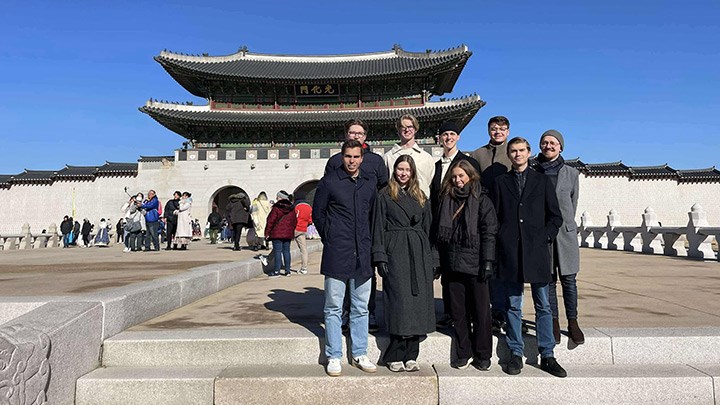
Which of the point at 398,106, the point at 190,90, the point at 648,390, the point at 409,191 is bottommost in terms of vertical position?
the point at 648,390

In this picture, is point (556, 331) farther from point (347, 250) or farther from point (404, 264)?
point (347, 250)

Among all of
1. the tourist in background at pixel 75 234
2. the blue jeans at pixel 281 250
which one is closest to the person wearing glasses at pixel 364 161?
the blue jeans at pixel 281 250

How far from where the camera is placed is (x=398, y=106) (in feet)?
86.6

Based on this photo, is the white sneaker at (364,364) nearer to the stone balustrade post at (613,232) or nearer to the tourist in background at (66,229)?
the stone balustrade post at (613,232)

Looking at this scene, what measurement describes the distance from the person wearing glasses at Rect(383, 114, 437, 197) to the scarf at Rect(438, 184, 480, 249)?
43 centimetres

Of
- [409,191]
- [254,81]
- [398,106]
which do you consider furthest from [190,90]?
[409,191]

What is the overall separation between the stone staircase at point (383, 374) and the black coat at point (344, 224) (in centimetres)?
67

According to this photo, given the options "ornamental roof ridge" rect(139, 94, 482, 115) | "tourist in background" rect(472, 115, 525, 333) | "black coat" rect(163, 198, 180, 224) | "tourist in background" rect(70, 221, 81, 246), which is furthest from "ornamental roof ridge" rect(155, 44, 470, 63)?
"tourist in background" rect(472, 115, 525, 333)

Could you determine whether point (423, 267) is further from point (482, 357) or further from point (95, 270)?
point (95, 270)

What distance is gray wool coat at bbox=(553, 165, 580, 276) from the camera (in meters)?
3.36

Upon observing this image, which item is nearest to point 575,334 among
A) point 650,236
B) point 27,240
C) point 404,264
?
point 404,264

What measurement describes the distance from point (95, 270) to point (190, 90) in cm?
2350

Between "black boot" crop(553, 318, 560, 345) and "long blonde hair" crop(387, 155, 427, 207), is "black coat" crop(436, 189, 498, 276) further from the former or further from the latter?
"black boot" crop(553, 318, 560, 345)

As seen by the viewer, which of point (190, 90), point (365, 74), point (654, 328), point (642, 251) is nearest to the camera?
point (654, 328)
